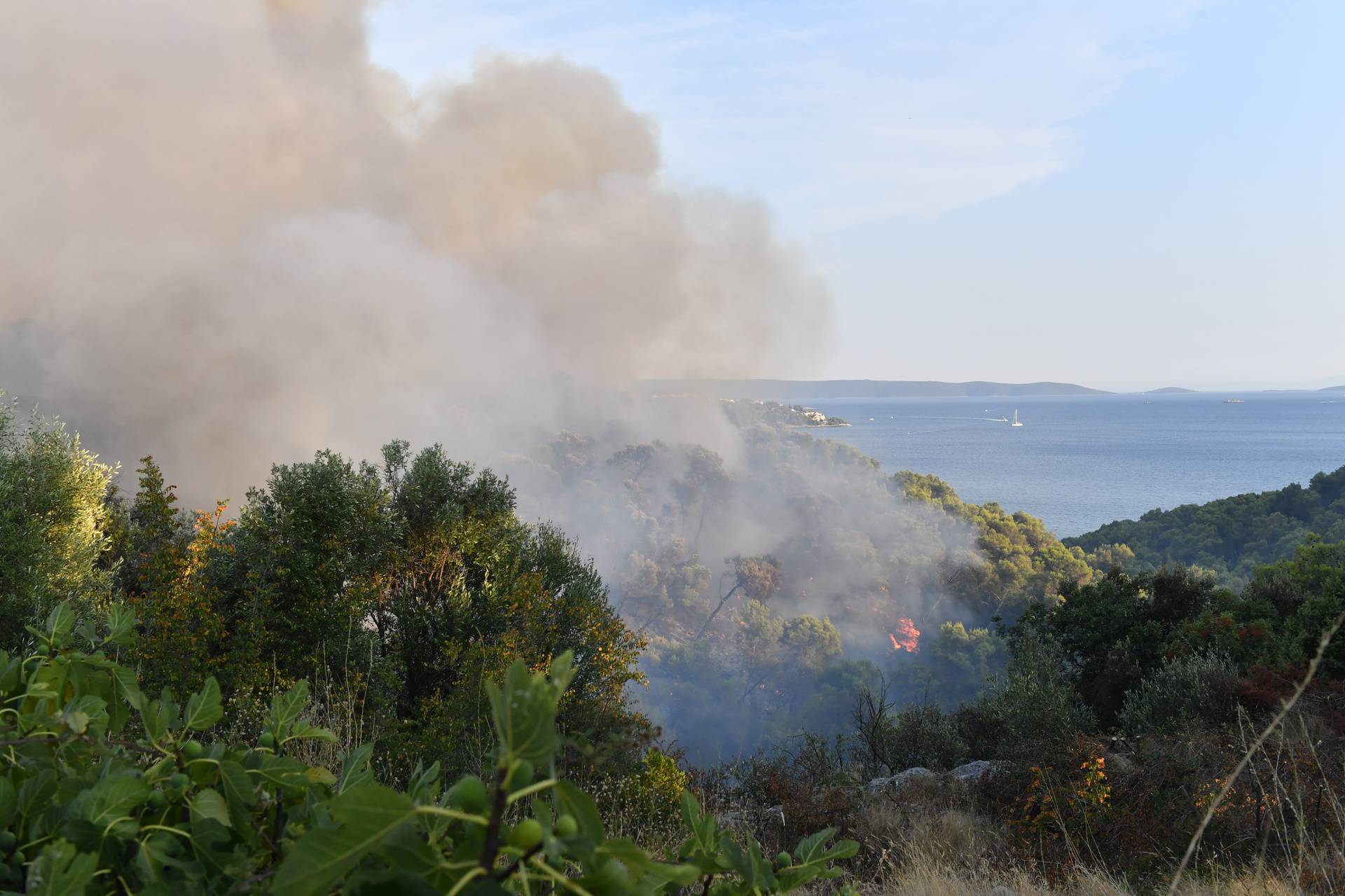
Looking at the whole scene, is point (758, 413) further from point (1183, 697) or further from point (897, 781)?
point (897, 781)

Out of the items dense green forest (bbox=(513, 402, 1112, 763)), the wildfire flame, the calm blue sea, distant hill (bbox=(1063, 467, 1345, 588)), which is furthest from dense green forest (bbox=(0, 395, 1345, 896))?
the calm blue sea

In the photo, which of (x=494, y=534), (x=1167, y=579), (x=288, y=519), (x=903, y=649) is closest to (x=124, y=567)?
(x=288, y=519)

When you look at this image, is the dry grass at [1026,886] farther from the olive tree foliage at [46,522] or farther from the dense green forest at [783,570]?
the dense green forest at [783,570]

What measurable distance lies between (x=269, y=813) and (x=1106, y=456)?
12405 centimetres

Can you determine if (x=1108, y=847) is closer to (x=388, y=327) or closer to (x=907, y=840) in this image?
(x=907, y=840)

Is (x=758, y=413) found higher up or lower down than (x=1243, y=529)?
higher up

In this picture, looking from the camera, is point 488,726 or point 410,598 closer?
point 488,726

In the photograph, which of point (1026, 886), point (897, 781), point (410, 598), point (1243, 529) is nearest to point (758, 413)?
point (1243, 529)

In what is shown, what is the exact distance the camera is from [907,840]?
216 inches

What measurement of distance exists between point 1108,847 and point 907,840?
138 cm

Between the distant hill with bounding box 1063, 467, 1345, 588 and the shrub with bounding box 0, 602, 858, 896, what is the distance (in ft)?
111

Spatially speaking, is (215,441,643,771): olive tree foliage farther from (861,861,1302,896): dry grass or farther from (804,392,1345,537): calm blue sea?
(804,392,1345,537): calm blue sea

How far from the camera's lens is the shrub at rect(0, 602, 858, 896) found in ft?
1.60

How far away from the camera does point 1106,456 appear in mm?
109688
